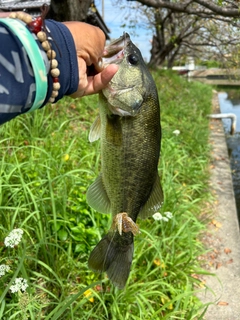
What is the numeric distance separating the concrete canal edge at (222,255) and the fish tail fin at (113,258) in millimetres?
1069

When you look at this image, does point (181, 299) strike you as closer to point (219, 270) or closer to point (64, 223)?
point (219, 270)

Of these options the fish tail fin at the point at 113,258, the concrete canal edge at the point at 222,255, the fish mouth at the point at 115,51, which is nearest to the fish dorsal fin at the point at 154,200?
the fish tail fin at the point at 113,258

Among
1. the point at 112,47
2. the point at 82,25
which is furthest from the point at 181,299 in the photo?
the point at 82,25

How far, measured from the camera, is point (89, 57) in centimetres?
158

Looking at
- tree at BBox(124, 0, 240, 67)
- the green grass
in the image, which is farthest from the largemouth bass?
tree at BBox(124, 0, 240, 67)

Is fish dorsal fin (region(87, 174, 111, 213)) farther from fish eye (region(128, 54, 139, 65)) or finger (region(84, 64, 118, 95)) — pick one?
fish eye (region(128, 54, 139, 65))

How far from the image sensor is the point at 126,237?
196 centimetres

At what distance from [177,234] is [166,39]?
13.7 m

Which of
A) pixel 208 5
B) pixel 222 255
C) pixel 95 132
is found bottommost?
pixel 222 255

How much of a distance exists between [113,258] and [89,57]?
117 cm

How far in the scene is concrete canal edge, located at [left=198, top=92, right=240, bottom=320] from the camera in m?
3.00

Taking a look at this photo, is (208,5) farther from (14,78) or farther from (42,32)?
(14,78)

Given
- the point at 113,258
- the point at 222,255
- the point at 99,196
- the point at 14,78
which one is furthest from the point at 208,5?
the point at 14,78

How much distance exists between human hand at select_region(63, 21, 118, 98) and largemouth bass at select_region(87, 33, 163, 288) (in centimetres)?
6
